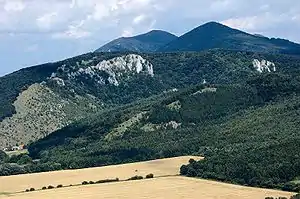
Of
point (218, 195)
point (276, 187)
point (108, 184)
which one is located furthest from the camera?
point (108, 184)

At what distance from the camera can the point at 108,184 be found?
600 ft

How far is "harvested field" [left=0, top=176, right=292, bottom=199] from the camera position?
157 m

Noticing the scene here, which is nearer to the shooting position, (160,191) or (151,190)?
(160,191)

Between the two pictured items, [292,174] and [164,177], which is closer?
[292,174]

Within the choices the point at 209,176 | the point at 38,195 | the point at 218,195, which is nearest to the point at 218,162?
the point at 209,176

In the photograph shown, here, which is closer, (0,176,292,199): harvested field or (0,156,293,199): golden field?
(0,176,292,199): harvested field

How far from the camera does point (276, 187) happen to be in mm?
168125

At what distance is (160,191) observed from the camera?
16512 cm

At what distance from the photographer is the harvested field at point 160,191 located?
516 ft

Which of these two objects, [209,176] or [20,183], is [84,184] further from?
[209,176]

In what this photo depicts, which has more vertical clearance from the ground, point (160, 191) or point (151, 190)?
point (151, 190)

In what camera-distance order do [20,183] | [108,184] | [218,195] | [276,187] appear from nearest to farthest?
[218,195] < [276,187] < [108,184] < [20,183]

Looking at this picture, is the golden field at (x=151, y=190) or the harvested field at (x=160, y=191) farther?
the golden field at (x=151, y=190)

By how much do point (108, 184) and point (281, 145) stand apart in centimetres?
5394
